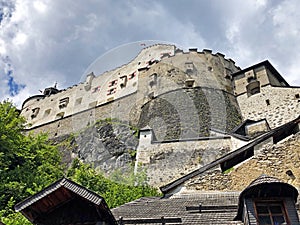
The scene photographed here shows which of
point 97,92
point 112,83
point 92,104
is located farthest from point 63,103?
point 112,83

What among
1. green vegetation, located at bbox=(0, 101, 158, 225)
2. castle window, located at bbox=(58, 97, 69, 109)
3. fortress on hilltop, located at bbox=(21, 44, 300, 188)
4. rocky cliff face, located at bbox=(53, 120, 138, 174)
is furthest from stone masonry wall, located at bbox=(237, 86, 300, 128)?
castle window, located at bbox=(58, 97, 69, 109)

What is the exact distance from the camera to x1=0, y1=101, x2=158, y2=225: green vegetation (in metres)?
12.9

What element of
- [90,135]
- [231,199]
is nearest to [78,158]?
[90,135]

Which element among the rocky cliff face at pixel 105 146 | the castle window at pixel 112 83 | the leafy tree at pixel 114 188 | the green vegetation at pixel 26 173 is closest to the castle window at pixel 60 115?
the castle window at pixel 112 83

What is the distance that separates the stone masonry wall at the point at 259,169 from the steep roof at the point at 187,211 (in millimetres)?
1711

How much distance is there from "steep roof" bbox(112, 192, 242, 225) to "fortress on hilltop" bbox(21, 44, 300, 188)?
245 centimetres

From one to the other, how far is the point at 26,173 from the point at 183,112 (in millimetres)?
13369

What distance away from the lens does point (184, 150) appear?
19.6 meters

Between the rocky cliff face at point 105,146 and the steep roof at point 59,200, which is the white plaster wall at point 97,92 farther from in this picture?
the steep roof at point 59,200

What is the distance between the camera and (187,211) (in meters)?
6.54

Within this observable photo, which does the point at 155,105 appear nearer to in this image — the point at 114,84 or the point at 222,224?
the point at 114,84

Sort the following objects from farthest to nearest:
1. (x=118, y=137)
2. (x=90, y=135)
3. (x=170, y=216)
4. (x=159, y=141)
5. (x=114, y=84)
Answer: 1. (x=114, y=84)
2. (x=90, y=135)
3. (x=118, y=137)
4. (x=159, y=141)
5. (x=170, y=216)

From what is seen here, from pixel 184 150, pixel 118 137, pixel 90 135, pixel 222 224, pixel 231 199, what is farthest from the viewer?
pixel 90 135

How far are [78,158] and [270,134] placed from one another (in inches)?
722
